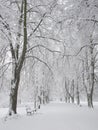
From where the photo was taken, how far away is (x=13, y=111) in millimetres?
14203

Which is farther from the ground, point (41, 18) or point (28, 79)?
point (41, 18)

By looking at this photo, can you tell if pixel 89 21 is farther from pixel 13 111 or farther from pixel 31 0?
pixel 13 111

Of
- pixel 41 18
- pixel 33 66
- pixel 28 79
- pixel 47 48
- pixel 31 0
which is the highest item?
pixel 31 0

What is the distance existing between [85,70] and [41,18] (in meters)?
14.3

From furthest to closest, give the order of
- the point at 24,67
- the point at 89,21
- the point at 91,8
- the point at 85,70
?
1. the point at 85,70
2. the point at 24,67
3. the point at 89,21
4. the point at 91,8

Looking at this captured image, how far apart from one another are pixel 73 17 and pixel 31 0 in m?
6.09

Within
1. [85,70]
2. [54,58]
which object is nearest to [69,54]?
[54,58]

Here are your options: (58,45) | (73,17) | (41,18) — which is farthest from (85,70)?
(73,17)

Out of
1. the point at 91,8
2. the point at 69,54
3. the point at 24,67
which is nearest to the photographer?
the point at 91,8

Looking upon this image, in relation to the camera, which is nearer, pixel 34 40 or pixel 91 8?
pixel 91 8

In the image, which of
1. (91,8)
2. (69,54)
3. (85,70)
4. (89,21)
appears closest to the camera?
(91,8)

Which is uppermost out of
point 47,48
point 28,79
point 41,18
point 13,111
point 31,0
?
point 31,0

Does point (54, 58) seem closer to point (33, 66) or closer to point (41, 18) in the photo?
point (33, 66)

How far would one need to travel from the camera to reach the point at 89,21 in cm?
903
